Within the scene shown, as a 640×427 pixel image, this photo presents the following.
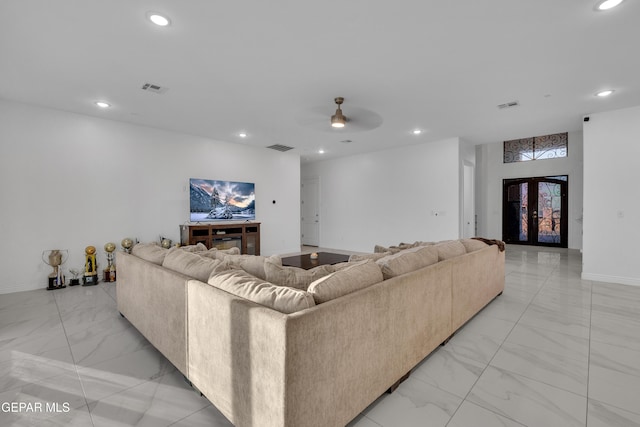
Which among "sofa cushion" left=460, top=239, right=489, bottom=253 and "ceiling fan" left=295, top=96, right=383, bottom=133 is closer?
"sofa cushion" left=460, top=239, right=489, bottom=253

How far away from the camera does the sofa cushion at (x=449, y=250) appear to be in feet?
8.27

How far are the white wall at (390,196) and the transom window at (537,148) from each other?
10.3ft

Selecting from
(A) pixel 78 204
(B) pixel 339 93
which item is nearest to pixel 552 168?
(B) pixel 339 93

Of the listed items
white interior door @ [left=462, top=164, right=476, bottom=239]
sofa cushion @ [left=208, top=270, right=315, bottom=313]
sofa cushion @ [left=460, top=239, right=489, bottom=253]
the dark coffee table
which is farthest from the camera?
white interior door @ [left=462, top=164, right=476, bottom=239]

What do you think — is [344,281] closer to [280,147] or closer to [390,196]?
[280,147]

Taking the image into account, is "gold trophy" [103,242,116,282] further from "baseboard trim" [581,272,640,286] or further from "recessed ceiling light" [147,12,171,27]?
"baseboard trim" [581,272,640,286]

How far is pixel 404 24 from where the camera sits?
7.48 feet

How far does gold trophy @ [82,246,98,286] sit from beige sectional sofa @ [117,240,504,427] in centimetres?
256

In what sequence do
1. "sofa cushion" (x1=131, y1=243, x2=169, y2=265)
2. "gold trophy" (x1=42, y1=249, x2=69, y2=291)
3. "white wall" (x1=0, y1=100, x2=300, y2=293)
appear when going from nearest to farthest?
"sofa cushion" (x1=131, y1=243, x2=169, y2=265)
"white wall" (x1=0, y1=100, x2=300, y2=293)
"gold trophy" (x1=42, y1=249, x2=69, y2=291)

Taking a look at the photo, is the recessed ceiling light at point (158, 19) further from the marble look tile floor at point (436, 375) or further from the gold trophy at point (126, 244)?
the gold trophy at point (126, 244)

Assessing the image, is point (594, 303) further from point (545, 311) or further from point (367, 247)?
point (367, 247)

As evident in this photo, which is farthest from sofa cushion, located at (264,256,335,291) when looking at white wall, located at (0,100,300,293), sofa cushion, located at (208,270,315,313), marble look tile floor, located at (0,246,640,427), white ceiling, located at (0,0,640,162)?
white wall, located at (0,100,300,293)

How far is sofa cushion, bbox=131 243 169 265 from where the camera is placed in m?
2.38

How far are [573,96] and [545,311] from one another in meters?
2.77
